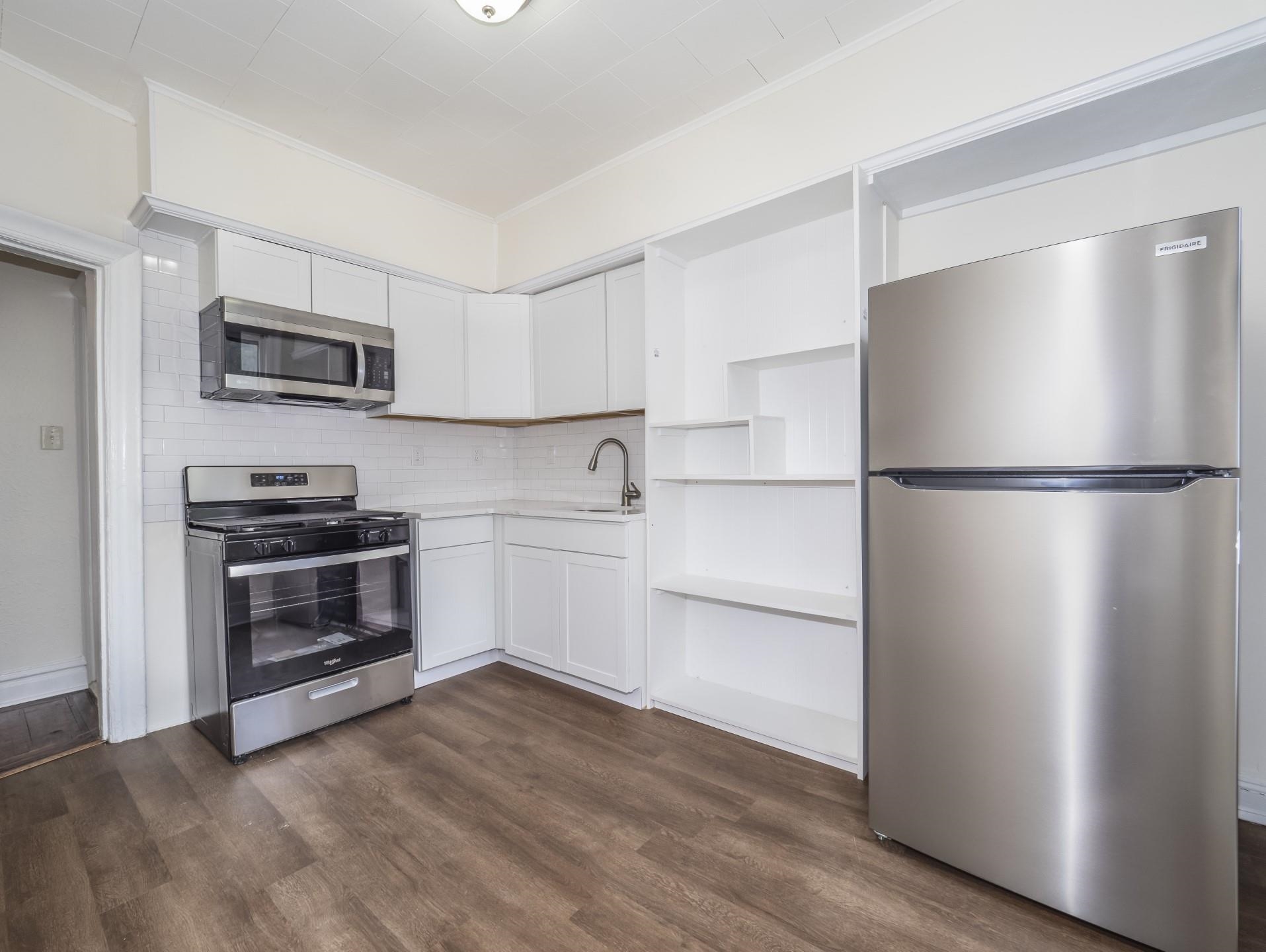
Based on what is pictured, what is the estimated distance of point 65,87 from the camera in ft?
7.95

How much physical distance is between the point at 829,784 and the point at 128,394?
3285mm

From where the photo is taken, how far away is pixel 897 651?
1.72m

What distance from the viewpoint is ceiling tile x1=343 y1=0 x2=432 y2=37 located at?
199cm

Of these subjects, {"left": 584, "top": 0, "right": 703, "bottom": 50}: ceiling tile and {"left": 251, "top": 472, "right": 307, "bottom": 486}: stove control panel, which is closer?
{"left": 584, "top": 0, "right": 703, "bottom": 50}: ceiling tile

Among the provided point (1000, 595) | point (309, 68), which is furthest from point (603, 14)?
point (1000, 595)

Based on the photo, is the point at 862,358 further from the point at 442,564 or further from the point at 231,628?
the point at 231,628

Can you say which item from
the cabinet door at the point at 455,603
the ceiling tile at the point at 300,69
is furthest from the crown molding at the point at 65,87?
the cabinet door at the point at 455,603

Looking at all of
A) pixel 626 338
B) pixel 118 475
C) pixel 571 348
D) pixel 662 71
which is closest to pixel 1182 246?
pixel 662 71

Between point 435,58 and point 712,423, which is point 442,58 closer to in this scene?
point 435,58

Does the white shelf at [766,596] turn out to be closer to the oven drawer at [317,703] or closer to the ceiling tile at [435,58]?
the oven drawer at [317,703]

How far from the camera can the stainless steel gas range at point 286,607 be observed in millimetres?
2352

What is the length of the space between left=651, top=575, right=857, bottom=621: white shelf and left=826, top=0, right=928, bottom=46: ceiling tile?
2120mm

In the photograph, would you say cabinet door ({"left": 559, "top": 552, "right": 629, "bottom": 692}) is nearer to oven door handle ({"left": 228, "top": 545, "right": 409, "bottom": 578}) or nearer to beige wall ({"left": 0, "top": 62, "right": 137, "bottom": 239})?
oven door handle ({"left": 228, "top": 545, "right": 409, "bottom": 578})

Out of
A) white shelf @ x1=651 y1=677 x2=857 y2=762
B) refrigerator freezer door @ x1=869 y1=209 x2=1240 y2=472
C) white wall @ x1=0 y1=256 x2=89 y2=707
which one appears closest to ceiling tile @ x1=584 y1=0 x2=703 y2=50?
refrigerator freezer door @ x1=869 y1=209 x2=1240 y2=472
